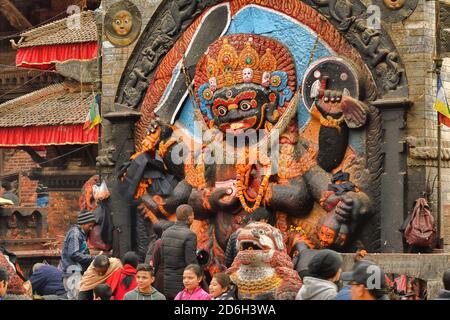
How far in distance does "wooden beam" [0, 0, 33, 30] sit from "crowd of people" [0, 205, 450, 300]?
16.2m

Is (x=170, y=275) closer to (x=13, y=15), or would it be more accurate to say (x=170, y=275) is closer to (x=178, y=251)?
(x=178, y=251)

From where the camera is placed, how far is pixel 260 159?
72.4ft

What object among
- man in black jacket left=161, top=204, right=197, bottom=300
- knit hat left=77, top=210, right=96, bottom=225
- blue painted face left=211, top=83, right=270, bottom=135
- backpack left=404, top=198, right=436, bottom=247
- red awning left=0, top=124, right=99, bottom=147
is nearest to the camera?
man in black jacket left=161, top=204, right=197, bottom=300

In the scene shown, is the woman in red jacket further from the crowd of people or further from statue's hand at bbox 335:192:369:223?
statue's hand at bbox 335:192:369:223

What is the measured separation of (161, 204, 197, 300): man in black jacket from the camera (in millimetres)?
18562

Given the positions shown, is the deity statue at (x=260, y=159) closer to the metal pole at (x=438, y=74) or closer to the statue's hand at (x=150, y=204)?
the statue's hand at (x=150, y=204)

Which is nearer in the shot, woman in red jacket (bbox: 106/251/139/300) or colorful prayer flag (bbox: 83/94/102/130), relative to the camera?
woman in red jacket (bbox: 106/251/139/300)

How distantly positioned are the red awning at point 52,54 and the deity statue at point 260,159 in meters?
6.37

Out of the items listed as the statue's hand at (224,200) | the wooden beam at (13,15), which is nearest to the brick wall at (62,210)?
the statue's hand at (224,200)

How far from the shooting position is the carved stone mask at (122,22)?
24.4 meters

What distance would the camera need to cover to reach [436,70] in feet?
69.0

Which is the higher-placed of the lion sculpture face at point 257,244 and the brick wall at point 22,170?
the brick wall at point 22,170

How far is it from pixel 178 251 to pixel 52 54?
1185 centimetres

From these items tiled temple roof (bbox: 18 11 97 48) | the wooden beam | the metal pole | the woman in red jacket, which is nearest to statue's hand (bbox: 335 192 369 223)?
the metal pole
